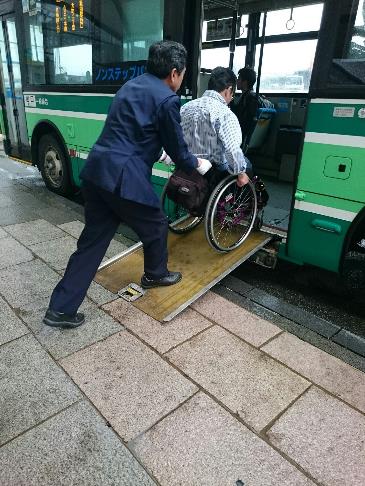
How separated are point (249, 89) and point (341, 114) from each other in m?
2.29

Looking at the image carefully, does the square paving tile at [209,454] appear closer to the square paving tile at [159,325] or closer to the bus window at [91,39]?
the square paving tile at [159,325]

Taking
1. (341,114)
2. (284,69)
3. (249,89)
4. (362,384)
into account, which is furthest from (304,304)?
(284,69)

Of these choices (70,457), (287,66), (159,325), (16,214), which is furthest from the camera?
(287,66)

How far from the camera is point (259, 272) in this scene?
370 cm

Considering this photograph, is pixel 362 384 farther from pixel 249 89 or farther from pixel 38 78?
pixel 38 78

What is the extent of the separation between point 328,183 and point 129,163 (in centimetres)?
144

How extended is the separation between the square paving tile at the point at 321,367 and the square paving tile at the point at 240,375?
0.09m

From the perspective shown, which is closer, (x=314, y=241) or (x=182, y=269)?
(x=314, y=241)

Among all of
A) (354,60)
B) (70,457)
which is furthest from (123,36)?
(70,457)

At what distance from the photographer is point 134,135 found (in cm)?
223

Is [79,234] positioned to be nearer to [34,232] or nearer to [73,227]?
[73,227]

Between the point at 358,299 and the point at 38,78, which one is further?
the point at 38,78

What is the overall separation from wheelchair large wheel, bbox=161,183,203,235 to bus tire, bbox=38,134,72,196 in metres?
2.11

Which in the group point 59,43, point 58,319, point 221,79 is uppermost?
point 59,43
